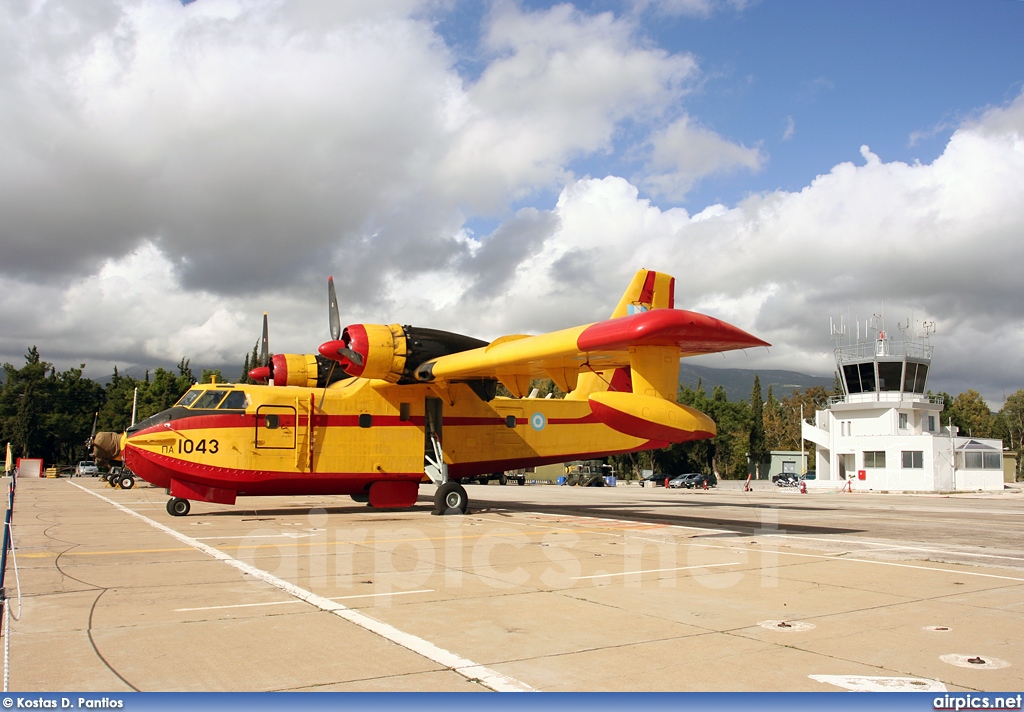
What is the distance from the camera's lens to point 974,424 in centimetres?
10644

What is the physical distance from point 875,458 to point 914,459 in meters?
2.22

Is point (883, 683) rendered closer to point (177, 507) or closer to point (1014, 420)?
point (177, 507)

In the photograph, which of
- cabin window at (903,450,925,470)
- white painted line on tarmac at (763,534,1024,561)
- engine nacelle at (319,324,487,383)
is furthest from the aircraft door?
cabin window at (903,450,925,470)

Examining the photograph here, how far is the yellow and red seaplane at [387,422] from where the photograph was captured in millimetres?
16734

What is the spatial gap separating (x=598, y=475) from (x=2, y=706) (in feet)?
166

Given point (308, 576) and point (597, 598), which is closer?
point (597, 598)

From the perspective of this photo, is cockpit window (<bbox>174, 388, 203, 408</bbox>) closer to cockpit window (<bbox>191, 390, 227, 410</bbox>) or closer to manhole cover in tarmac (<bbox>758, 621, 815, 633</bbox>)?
cockpit window (<bbox>191, 390, 227, 410</bbox>)

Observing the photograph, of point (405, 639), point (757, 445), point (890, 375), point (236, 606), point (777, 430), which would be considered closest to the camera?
point (405, 639)

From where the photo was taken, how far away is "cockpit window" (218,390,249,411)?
57.5 ft

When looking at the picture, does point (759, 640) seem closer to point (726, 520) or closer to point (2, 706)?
point (2, 706)

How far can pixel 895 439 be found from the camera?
144 ft

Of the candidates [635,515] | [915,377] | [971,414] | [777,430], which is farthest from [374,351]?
[971,414]

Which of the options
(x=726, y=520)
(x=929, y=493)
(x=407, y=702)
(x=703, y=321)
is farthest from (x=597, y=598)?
(x=929, y=493)

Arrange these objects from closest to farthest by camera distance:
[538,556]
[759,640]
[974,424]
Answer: [759,640] < [538,556] < [974,424]
